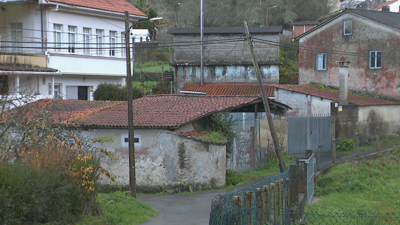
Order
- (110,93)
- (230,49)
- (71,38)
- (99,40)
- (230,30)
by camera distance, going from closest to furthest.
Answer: (71,38) < (99,40) < (110,93) < (230,30) < (230,49)

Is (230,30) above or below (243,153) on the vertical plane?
above

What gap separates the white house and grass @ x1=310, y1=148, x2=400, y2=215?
16.6 metres

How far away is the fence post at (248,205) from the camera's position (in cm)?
812

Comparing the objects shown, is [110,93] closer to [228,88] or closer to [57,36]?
[57,36]

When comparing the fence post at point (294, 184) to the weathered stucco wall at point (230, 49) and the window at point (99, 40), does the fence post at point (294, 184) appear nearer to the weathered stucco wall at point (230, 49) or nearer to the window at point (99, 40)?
the window at point (99, 40)

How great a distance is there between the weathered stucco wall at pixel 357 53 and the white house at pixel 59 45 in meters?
15.0

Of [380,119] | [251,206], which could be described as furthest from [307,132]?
[251,206]

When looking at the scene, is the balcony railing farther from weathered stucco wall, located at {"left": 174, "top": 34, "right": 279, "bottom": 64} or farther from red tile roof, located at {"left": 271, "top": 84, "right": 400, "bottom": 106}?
red tile roof, located at {"left": 271, "top": 84, "right": 400, "bottom": 106}

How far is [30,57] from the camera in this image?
88.5 ft

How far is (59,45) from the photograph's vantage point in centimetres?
2875

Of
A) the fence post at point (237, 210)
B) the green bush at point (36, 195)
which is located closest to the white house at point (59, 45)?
the green bush at point (36, 195)

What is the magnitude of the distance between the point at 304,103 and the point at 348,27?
812 centimetres

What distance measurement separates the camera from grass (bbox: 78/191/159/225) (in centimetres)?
1186

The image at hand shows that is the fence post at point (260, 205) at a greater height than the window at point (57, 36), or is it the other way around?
the window at point (57, 36)
